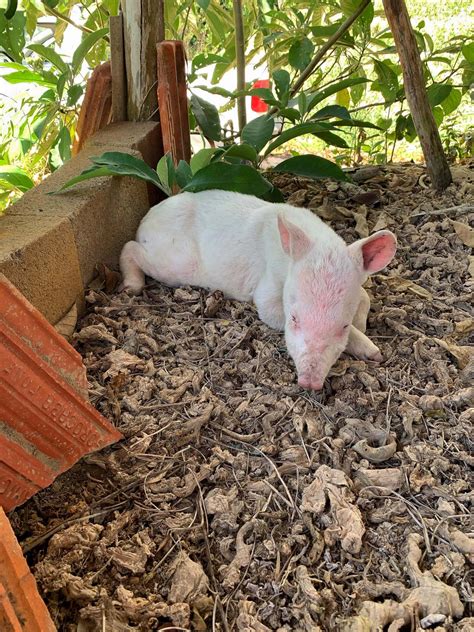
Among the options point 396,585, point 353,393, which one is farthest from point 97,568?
point 353,393

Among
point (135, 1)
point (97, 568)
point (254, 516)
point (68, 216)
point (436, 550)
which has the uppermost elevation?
point (135, 1)

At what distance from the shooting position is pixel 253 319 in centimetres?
271

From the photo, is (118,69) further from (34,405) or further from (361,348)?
(34,405)

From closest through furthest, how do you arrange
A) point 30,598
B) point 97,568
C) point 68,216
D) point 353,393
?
point 30,598
point 97,568
point 353,393
point 68,216

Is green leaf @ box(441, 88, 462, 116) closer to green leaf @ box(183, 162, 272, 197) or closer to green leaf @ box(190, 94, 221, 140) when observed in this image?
green leaf @ box(190, 94, 221, 140)

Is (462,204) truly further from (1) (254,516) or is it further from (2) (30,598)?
(2) (30,598)

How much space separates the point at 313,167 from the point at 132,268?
3.49 feet

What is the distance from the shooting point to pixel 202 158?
9.87ft

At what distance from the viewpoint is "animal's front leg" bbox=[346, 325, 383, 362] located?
243cm

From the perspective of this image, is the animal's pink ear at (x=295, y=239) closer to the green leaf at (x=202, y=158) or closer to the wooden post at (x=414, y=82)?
the green leaf at (x=202, y=158)

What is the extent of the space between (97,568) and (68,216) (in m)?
1.41

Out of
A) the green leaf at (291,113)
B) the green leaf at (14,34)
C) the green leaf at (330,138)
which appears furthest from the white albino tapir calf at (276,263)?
the green leaf at (14,34)

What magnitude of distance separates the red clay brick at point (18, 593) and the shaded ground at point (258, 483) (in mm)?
205

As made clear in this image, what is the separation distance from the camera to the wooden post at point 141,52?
3291 mm
